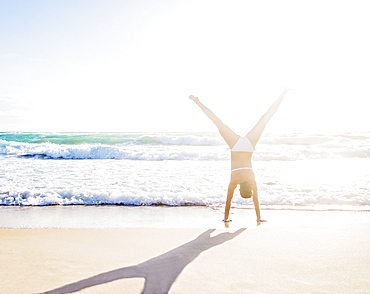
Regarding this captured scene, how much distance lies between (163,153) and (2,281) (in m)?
16.3

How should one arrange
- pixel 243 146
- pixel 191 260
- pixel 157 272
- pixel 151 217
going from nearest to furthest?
1. pixel 157 272
2. pixel 191 260
3. pixel 243 146
4. pixel 151 217

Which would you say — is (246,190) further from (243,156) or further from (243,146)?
(243,146)

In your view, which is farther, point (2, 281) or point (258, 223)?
point (258, 223)

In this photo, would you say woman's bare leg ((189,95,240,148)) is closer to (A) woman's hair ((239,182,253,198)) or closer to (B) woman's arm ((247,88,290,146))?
(B) woman's arm ((247,88,290,146))

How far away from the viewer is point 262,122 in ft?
18.2

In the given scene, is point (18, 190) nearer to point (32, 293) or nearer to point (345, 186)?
point (32, 293)

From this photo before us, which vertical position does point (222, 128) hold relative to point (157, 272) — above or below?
above

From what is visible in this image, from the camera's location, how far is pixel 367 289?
8.53ft

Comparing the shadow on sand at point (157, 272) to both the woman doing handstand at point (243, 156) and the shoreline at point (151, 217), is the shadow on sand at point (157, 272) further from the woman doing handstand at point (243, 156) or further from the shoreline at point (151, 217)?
the shoreline at point (151, 217)

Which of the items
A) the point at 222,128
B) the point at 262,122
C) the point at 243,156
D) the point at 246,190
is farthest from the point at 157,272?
the point at 262,122

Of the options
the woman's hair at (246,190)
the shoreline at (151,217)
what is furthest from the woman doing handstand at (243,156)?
the shoreline at (151,217)

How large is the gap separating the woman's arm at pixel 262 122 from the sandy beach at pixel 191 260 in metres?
1.69

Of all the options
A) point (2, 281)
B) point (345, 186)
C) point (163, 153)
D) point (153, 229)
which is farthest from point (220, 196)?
point (163, 153)

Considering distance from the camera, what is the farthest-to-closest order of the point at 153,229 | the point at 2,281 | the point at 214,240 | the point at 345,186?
1. the point at 345,186
2. the point at 153,229
3. the point at 214,240
4. the point at 2,281
